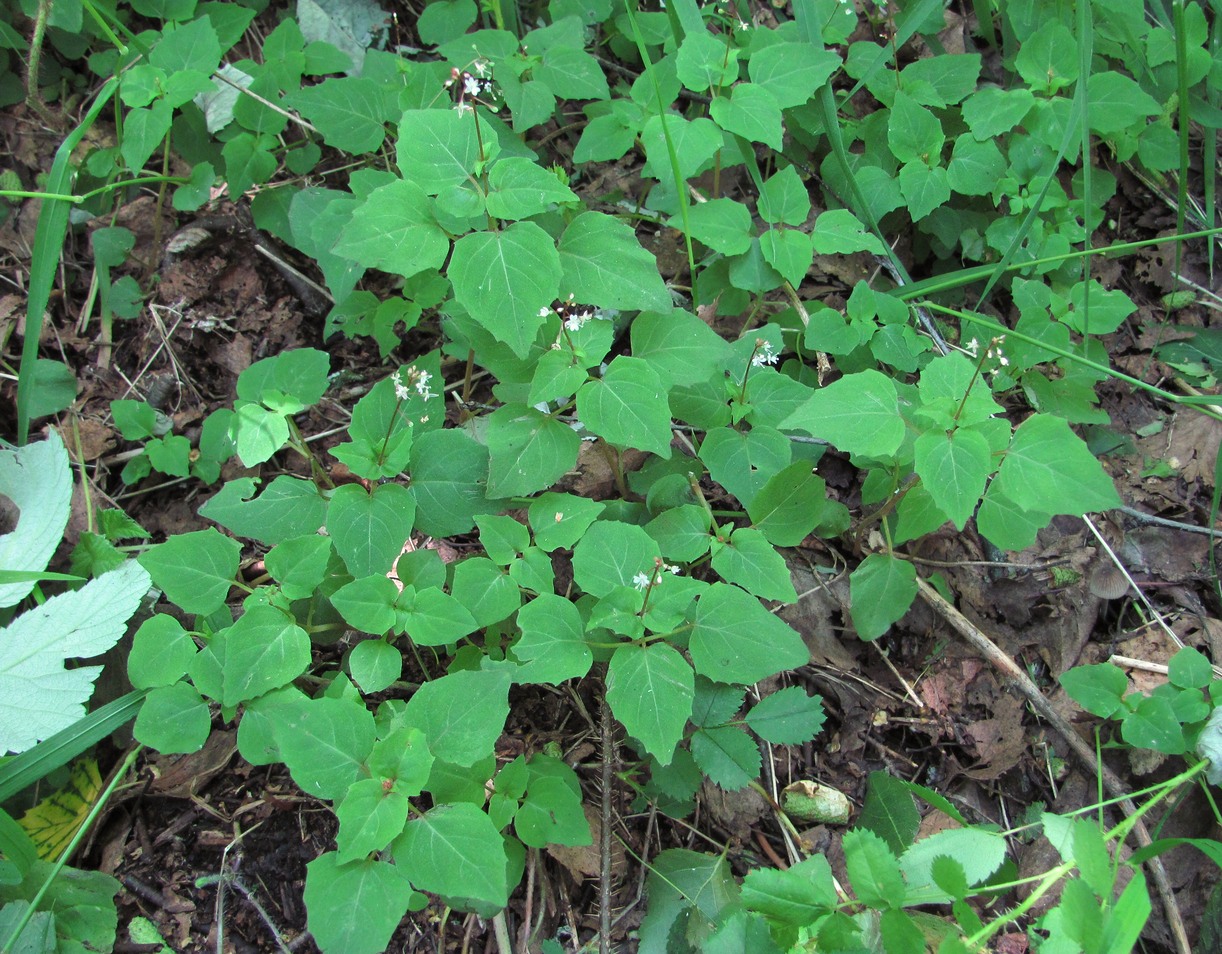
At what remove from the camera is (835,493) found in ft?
9.18

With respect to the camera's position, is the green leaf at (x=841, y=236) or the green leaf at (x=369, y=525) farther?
the green leaf at (x=841, y=236)

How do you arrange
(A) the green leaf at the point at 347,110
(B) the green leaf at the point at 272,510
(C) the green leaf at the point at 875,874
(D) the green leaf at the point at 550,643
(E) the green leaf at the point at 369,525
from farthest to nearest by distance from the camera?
(A) the green leaf at the point at 347,110 < (B) the green leaf at the point at 272,510 < (E) the green leaf at the point at 369,525 < (D) the green leaf at the point at 550,643 < (C) the green leaf at the point at 875,874

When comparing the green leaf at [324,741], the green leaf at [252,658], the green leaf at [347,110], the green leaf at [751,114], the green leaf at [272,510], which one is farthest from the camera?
the green leaf at [347,110]

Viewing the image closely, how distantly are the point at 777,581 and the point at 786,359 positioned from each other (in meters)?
1.08

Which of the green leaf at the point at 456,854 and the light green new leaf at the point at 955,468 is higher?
the light green new leaf at the point at 955,468

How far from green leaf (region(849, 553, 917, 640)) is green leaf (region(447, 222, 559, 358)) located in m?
1.22

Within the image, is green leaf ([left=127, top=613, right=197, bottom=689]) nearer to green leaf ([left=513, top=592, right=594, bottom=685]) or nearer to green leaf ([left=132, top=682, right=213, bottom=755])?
green leaf ([left=132, top=682, right=213, bottom=755])

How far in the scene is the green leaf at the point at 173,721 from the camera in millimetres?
2014

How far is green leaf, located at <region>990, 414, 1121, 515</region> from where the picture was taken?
1.86m

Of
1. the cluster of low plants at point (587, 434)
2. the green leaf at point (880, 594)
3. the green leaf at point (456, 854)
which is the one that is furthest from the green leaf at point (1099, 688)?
the green leaf at point (456, 854)

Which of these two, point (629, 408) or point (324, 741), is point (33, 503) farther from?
point (629, 408)

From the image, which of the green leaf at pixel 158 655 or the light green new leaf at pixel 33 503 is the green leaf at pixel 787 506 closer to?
the green leaf at pixel 158 655

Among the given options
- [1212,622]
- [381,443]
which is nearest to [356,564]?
[381,443]

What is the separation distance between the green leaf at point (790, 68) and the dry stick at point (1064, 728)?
141 cm
